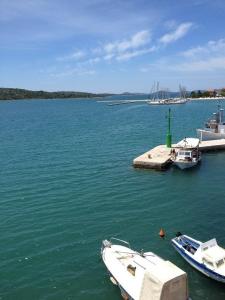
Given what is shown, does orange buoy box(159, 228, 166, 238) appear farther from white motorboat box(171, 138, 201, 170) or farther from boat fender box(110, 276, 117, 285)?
white motorboat box(171, 138, 201, 170)

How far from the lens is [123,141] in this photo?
73.4 meters

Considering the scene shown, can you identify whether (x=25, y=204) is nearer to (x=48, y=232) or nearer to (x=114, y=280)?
(x=48, y=232)

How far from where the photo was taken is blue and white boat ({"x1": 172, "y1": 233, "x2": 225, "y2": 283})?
74.5 feet

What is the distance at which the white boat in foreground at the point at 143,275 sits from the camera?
1833 centimetres

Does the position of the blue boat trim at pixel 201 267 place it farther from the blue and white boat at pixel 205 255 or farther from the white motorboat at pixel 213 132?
the white motorboat at pixel 213 132

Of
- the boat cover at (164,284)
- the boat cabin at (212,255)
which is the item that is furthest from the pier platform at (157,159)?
the boat cover at (164,284)

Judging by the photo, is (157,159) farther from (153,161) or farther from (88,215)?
(88,215)

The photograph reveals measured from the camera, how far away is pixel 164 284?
18.1 meters

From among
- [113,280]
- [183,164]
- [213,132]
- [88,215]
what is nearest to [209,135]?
[213,132]

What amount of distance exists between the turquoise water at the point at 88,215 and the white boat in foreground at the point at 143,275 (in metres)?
1.19

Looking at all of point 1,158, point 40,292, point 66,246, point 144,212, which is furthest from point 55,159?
point 40,292

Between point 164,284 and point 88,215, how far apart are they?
51.1ft

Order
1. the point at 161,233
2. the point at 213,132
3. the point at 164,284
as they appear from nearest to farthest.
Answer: the point at 164,284 < the point at 161,233 < the point at 213,132

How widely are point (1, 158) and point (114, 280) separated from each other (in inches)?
1559
